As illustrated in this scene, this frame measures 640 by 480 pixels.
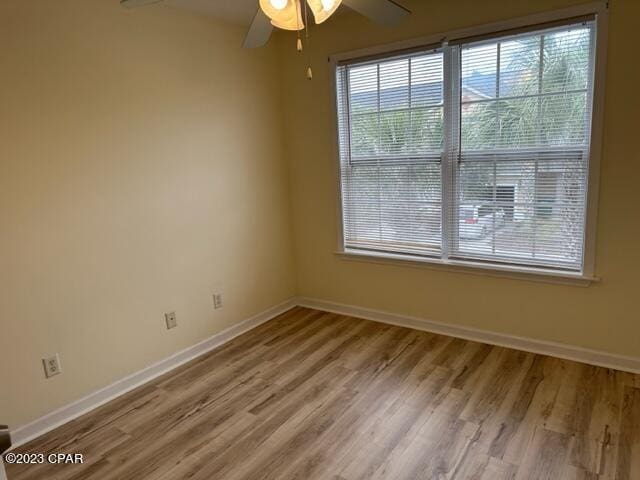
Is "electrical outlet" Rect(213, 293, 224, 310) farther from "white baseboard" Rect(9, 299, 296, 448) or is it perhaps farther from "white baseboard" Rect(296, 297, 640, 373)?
"white baseboard" Rect(296, 297, 640, 373)

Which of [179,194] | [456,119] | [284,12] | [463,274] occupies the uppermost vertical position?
[284,12]

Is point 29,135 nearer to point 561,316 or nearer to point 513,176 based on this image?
point 513,176

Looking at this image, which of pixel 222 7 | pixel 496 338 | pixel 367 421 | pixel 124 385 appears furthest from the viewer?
pixel 496 338

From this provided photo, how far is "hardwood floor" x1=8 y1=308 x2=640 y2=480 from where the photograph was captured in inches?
78.7

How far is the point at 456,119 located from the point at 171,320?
2435 millimetres

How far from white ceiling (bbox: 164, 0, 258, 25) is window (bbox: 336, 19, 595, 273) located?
0.82 meters

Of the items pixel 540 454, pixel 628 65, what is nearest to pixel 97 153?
pixel 540 454

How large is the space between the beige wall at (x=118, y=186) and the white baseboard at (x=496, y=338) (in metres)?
0.88

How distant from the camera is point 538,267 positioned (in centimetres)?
287

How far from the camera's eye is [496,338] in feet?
10.2

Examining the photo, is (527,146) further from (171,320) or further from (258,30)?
(171,320)

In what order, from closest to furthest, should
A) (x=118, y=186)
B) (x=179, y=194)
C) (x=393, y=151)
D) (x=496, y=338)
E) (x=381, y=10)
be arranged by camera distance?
(x=381, y=10)
(x=118, y=186)
(x=179, y=194)
(x=496, y=338)
(x=393, y=151)

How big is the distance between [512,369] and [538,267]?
0.69 metres

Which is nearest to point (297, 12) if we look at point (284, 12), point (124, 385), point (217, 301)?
point (284, 12)
